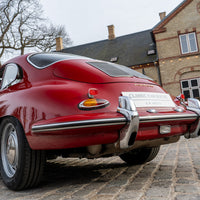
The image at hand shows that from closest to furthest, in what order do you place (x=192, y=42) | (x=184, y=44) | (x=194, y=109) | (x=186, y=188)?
(x=186, y=188) → (x=194, y=109) → (x=192, y=42) → (x=184, y=44)

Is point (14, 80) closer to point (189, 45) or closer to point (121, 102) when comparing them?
point (121, 102)

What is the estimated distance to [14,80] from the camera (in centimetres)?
292

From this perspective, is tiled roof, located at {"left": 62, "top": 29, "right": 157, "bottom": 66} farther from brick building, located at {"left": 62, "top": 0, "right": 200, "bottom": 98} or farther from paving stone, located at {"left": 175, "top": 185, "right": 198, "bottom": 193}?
paving stone, located at {"left": 175, "top": 185, "right": 198, "bottom": 193}

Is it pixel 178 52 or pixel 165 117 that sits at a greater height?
pixel 178 52

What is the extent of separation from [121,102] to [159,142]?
2.46 ft

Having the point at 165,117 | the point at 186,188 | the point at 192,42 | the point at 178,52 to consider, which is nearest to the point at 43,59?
the point at 165,117

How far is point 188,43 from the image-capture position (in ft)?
64.9

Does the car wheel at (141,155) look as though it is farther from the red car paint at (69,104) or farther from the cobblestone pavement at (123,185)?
the red car paint at (69,104)

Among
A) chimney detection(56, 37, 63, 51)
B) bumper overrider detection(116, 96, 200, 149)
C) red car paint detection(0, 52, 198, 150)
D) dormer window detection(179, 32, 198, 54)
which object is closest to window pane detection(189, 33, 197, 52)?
dormer window detection(179, 32, 198, 54)

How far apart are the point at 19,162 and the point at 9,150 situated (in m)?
0.34

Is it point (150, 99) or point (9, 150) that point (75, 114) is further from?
point (9, 150)

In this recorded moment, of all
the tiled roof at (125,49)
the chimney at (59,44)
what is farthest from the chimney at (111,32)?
the chimney at (59,44)

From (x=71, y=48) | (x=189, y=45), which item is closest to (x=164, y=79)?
(x=189, y=45)

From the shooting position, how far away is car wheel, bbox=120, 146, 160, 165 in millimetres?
3619
